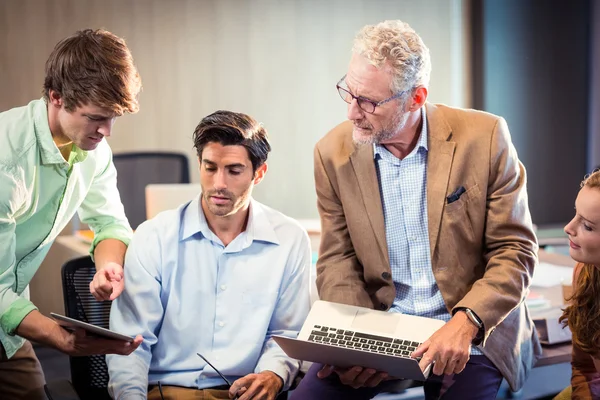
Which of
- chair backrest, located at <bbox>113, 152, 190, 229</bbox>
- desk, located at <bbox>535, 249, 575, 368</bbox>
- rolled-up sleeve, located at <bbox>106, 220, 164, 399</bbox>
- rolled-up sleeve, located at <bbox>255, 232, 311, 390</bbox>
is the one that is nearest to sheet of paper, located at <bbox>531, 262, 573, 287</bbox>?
desk, located at <bbox>535, 249, 575, 368</bbox>

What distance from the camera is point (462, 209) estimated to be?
2.18 m

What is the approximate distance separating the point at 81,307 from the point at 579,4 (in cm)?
454

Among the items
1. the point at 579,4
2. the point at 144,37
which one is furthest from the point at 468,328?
the point at 579,4

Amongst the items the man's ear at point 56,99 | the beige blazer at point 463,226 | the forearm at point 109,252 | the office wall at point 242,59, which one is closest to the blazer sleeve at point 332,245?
Answer: the beige blazer at point 463,226

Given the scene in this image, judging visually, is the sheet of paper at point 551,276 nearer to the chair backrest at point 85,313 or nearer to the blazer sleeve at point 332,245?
the blazer sleeve at point 332,245

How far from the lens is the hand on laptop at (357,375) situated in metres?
2.03

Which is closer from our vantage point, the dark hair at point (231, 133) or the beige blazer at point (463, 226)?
the beige blazer at point (463, 226)

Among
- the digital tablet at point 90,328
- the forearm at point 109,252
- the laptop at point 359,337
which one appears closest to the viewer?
the digital tablet at point 90,328

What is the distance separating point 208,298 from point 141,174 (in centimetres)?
274

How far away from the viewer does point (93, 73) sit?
2.03 m

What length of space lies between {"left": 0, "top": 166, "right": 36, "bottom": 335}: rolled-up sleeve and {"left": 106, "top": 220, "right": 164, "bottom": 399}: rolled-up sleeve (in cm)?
26

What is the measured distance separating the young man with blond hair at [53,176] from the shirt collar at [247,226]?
8.6 inches

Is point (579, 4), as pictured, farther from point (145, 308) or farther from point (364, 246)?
point (145, 308)

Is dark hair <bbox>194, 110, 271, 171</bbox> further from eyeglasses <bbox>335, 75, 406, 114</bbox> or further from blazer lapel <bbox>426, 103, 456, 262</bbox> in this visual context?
blazer lapel <bbox>426, 103, 456, 262</bbox>
